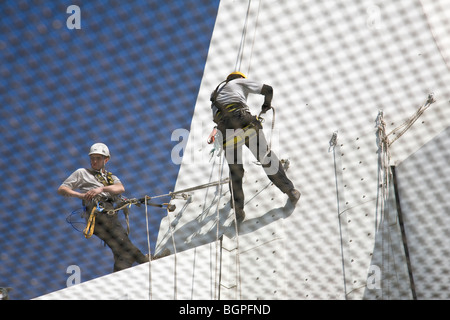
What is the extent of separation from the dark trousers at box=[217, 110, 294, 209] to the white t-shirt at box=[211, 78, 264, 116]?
6 cm

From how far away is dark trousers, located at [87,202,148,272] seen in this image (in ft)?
7.17

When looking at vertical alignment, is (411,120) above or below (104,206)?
above

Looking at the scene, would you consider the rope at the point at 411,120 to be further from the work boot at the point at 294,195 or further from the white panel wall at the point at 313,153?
the work boot at the point at 294,195

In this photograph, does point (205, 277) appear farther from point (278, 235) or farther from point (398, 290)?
point (398, 290)

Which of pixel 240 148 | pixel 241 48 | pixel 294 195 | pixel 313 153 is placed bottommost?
pixel 294 195

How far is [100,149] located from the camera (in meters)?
2.35

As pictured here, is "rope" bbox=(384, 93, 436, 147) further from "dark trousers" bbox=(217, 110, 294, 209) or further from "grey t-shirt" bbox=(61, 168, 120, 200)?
"grey t-shirt" bbox=(61, 168, 120, 200)

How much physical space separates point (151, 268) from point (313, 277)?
1.66 ft

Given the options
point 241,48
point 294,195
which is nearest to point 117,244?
point 294,195

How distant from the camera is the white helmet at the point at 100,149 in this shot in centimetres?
235

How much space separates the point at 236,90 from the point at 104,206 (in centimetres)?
58

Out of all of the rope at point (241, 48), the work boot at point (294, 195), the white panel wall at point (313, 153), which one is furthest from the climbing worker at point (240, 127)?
the rope at point (241, 48)

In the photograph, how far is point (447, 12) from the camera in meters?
2.82

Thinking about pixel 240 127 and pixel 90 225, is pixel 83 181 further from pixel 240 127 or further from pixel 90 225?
pixel 240 127
